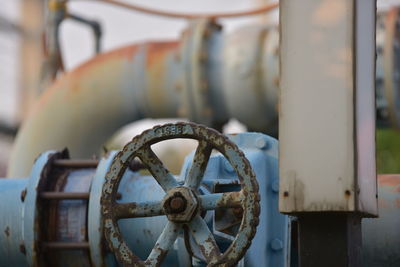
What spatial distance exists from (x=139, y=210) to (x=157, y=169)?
10 centimetres

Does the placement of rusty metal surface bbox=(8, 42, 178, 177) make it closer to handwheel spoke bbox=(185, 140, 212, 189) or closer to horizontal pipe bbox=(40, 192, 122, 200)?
horizontal pipe bbox=(40, 192, 122, 200)

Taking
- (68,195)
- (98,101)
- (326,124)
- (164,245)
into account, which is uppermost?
(98,101)

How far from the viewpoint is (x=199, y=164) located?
1.86 m

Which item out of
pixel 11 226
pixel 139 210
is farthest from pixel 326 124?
pixel 11 226

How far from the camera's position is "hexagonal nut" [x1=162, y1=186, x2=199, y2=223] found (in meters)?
1.81

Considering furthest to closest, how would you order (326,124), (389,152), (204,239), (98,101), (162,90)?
(389,152), (98,101), (162,90), (204,239), (326,124)

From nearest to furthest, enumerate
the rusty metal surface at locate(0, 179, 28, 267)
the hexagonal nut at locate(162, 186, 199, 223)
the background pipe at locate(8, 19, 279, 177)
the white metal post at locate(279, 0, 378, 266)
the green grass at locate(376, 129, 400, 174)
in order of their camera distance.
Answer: the white metal post at locate(279, 0, 378, 266) → the hexagonal nut at locate(162, 186, 199, 223) → the rusty metal surface at locate(0, 179, 28, 267) → the background pipe at locate(8, 19, 279, 177) → the green grass at locate(376, 129, 400, 174)

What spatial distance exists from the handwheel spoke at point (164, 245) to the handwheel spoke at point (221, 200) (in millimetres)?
75

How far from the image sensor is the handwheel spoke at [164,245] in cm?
183

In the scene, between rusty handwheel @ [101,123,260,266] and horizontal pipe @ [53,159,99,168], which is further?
horizontal pipe @ [53,159,99,168]

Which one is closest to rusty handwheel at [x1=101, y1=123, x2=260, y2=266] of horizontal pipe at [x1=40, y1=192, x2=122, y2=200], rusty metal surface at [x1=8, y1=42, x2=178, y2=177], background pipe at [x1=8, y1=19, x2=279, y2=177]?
horizontal pipe at [x1=40, y1=192, x2=122, y2=200]

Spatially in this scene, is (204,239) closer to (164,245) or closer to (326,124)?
(164,245)

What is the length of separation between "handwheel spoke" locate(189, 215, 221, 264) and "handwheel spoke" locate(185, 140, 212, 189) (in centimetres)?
8

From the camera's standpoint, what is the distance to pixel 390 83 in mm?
3703
